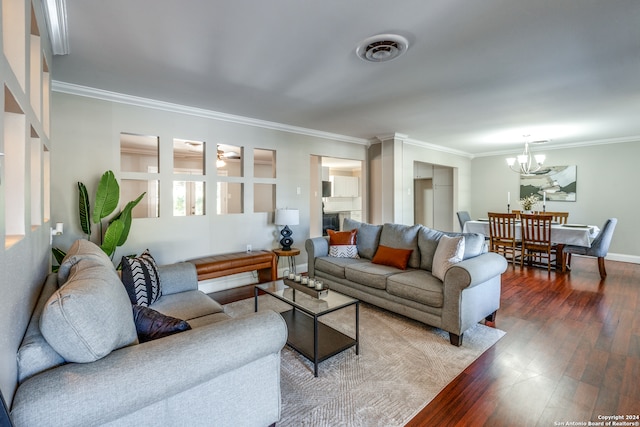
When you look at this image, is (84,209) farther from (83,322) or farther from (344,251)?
(344,251)

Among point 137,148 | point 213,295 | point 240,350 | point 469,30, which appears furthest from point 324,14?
point 137,148

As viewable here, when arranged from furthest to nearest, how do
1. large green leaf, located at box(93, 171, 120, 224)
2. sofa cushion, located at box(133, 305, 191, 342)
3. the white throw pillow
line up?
large green leaf, located at box(93, 171, 120, 224)
the white throw pillow
sofa cushion, located at box(133, 305, 191, 342)

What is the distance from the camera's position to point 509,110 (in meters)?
3.86

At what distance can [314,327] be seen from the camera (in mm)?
2088

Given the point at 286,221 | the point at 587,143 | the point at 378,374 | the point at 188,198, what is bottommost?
the point at 378,374

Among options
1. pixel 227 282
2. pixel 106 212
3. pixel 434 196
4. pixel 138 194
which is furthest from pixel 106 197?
pixel 434 196

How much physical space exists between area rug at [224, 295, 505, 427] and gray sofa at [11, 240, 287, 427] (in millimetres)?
396

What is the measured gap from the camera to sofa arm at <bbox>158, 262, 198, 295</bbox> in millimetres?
2547

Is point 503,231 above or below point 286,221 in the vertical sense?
below

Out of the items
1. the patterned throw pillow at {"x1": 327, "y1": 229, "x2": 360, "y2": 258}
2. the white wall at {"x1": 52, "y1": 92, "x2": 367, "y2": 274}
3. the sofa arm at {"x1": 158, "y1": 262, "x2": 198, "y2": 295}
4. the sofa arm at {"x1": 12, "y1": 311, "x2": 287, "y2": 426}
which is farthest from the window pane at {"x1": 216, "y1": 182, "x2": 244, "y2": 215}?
the sofa arm at {"x1": 12, "y1": 311, "x2": 287, "y2": 426}

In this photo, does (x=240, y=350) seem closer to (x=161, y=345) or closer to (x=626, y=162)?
(x=161, y=345)

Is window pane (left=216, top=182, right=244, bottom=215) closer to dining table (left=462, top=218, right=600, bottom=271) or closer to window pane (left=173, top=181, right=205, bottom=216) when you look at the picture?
window pane (left=173, top=181, right=205, bottom=216)

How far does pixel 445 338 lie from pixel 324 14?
8.74 ft

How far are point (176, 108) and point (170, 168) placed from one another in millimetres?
745
